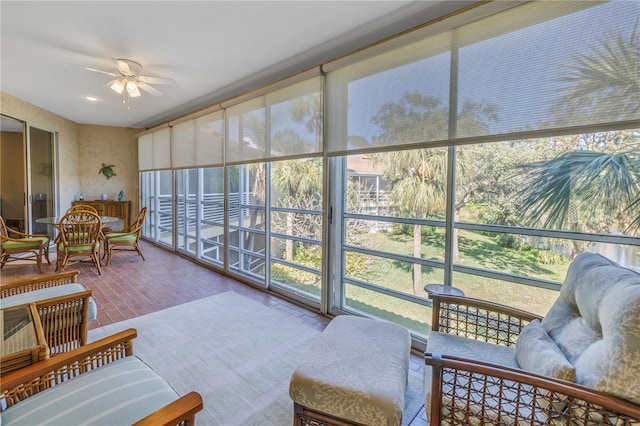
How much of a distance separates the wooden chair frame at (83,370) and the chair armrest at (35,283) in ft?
4.08

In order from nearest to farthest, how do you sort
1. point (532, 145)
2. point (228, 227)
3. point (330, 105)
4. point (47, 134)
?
1. point (532, 145)
2. point (330, 105)
3. point (228, 227)
4. point (47, 134)

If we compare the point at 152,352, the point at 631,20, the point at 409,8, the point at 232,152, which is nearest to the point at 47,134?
the point at 232,152

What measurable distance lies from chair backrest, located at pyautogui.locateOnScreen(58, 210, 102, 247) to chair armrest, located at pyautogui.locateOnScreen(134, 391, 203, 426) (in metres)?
4.13

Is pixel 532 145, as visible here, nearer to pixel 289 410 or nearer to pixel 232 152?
pixel 289 410

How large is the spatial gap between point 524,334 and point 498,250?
34.9 inches

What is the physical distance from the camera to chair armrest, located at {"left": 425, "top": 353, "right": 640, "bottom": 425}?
100 centimetres

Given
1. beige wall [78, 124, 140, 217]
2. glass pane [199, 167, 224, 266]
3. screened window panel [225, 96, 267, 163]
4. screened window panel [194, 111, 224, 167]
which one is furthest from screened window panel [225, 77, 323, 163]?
beige wall [78, 124, 140, 217]

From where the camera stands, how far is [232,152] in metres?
4.20

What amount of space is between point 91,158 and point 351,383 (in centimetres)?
806

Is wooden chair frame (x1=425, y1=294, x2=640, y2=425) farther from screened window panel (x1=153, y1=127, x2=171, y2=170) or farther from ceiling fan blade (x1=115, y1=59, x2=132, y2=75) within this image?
screened window panel (x1=153, y1=127, x2=171, y2=170)

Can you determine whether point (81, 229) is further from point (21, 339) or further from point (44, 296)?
point (21, 339)

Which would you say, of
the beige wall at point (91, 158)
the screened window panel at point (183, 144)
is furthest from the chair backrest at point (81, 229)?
the beige wall at point (91, 158)

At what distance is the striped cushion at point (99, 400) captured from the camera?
1.07m

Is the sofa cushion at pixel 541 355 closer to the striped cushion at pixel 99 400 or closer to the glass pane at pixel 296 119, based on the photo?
the striped cushion at pixel 99 400
